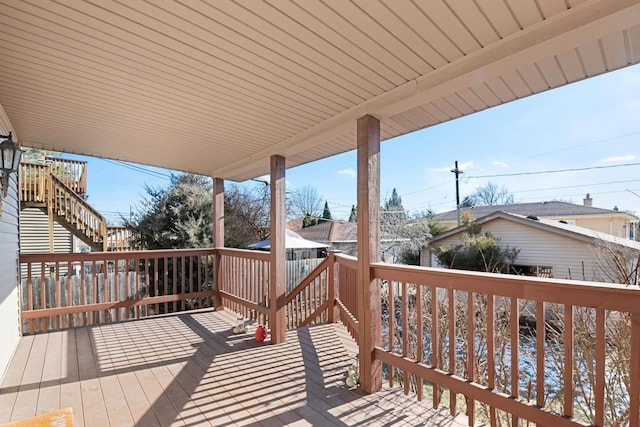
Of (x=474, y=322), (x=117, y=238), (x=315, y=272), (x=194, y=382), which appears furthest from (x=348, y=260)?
(x=117, y=238)

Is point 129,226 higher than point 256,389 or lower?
higher

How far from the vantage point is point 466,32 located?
178 cm

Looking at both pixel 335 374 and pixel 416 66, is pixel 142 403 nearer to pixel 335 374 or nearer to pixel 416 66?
pixel 335 374

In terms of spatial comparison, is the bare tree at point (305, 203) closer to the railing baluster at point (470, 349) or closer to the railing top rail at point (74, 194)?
the railing top rail at point (74, 194)

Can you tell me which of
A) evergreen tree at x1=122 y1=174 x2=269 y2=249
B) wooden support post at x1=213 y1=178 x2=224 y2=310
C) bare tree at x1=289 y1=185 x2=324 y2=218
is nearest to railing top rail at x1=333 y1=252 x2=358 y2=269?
wooden support post at x1=213 y1=178 x2=224 y2=310

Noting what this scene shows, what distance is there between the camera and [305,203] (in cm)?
2011

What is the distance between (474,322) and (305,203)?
18.0 metres

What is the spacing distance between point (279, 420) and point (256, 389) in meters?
0.51

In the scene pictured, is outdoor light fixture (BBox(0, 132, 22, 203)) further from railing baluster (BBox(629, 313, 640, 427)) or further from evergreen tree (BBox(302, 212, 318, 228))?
evergreen tree (BBox(302, 212, 318, 228))

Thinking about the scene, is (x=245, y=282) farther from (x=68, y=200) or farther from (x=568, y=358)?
(x=68, y=200)

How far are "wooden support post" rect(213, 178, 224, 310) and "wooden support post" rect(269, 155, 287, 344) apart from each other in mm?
1841

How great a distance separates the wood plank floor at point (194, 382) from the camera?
7.75 feet

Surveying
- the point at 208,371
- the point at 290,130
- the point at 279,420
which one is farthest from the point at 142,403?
the point at 290,130

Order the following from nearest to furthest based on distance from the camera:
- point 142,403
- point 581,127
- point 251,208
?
point 142,403
point 251,208
point 581,127
